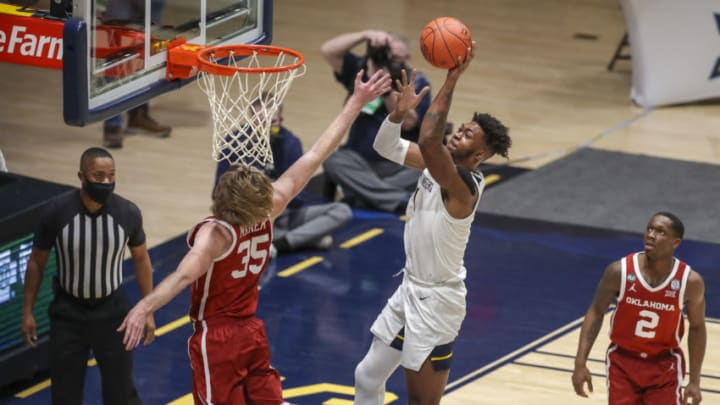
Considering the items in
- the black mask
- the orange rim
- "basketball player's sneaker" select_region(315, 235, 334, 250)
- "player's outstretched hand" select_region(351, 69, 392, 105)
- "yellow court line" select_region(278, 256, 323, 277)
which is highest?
"player's outstretched hand" select_region(351, 69, 392, 105)

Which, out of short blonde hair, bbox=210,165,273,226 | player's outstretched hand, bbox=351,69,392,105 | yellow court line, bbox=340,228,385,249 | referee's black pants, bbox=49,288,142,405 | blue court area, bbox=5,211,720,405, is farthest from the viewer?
yellow court line, bbox=340,228,385,249

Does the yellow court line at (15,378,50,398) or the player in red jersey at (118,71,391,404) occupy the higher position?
the player in red jersey at (118,71,391,404)

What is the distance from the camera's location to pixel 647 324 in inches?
267

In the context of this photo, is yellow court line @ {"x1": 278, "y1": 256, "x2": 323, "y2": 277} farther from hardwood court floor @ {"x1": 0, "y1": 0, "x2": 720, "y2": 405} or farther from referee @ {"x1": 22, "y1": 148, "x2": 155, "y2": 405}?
referee @ {"x1": 22, "y1": 148, "x2": 155, "y2": 405}

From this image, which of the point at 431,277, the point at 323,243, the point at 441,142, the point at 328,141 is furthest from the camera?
the point at 323,243

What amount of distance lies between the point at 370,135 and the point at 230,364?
6.01 meters

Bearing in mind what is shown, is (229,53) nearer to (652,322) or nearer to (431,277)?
(431,277)

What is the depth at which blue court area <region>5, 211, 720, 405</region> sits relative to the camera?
866 centimetres

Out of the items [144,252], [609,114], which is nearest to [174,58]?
[144,252]

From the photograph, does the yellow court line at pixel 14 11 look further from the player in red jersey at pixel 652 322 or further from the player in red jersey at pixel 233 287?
the player in red jersey at pixel 652 322

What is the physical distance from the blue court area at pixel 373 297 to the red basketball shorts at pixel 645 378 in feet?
6.16

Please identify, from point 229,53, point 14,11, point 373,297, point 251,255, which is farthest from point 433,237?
point 373,297

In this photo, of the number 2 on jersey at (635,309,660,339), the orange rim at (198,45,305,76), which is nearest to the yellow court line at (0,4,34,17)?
the orange rim at (198,45,305,76)

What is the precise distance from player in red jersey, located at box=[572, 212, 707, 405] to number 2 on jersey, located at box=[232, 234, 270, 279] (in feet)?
5.80
